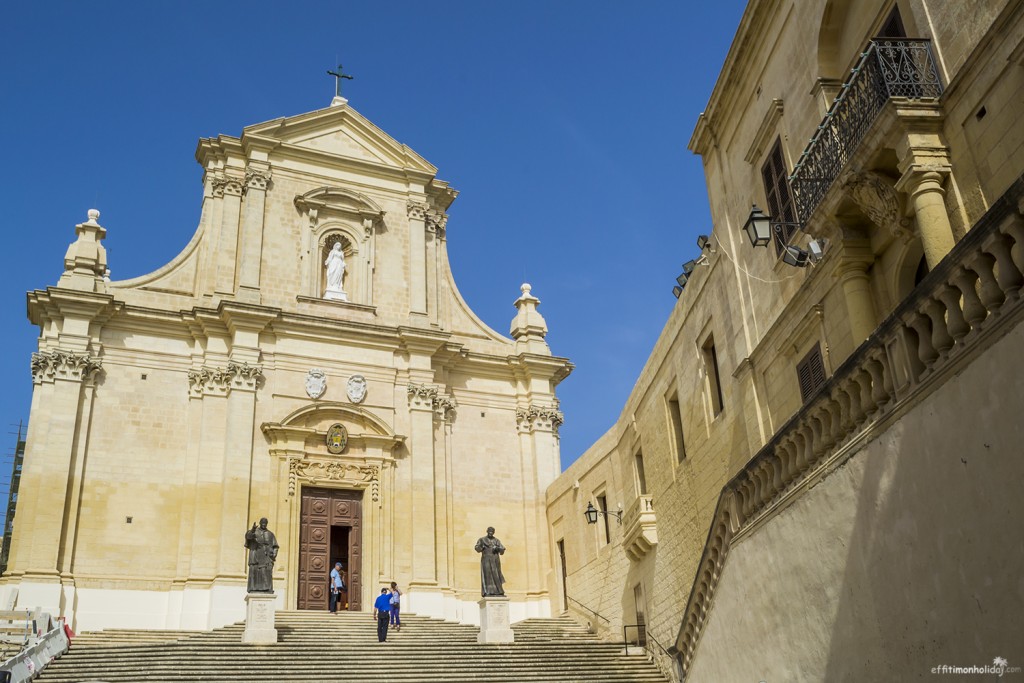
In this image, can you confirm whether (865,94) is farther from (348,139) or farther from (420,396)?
(348,139)

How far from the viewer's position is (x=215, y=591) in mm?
22641

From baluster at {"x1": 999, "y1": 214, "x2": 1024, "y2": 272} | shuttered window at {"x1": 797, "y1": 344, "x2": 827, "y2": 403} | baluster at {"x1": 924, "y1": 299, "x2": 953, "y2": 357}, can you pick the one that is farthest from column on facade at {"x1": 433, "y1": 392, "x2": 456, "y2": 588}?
baluster at {"x1": 999, "y1": 214, "x2": 1024, "y2": 272}

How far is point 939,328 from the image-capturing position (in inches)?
260

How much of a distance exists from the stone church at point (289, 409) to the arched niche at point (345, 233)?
2.4 inches

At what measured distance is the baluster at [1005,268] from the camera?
5.78 m

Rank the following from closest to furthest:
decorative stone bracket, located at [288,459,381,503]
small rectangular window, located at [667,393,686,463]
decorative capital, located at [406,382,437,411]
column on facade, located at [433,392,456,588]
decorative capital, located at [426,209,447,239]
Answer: small rectangular window, located at [667,393,686,463], decorative stone bracket, located at [288,459,381,503], column on facade, located at [433,392,456,588], decorative capital, located at [406,382,437,411], decorative capital, located at [426,209,447,239]

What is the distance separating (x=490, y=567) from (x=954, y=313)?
601 inches

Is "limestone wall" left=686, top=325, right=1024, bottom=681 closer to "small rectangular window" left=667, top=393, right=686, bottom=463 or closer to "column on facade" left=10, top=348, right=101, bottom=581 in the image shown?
"small rectangular window" left=667, top=393, right=686, bottom=463

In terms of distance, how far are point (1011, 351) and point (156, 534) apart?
21391 mm

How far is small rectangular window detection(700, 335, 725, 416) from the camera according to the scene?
1571cm

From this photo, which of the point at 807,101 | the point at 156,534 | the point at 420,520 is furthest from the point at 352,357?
the point at 807,101

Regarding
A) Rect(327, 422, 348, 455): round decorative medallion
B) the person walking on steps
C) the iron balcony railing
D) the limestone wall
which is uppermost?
Rect(327, 422, 348, 455): round decorative medallion

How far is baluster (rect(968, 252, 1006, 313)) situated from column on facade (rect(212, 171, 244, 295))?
74.6 ft

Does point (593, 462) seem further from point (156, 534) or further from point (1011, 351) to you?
point (1011, 351)
